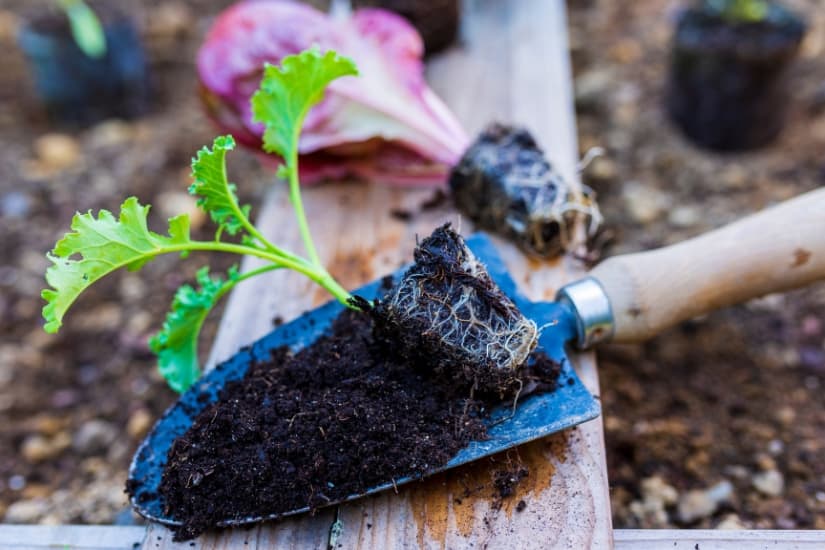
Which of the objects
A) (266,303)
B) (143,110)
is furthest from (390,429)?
(143,110)

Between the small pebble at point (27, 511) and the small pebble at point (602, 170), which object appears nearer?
the small pebble at point (27, 511)

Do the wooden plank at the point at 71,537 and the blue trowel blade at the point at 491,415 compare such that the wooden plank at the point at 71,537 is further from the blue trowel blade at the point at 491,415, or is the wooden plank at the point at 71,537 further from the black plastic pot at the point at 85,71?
the black plastic pot at the point at 85,71

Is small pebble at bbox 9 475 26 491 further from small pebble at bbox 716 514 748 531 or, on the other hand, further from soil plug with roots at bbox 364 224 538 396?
small pebble at bbox 716 514 748 531

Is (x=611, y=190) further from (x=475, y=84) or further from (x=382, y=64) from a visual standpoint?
(x=382, y=64)

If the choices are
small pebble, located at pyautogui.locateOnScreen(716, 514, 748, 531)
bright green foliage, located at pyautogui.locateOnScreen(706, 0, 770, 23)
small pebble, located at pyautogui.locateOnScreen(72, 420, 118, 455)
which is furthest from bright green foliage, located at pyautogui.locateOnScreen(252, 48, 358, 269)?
bright green foliage, located at pyautogui.locateOnScreen(706, 0, 770, 23)

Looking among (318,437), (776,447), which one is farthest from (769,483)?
(318,437)

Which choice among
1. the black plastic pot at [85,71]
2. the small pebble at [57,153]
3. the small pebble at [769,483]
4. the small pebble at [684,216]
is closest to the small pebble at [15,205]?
the small pebble at [57,153]
